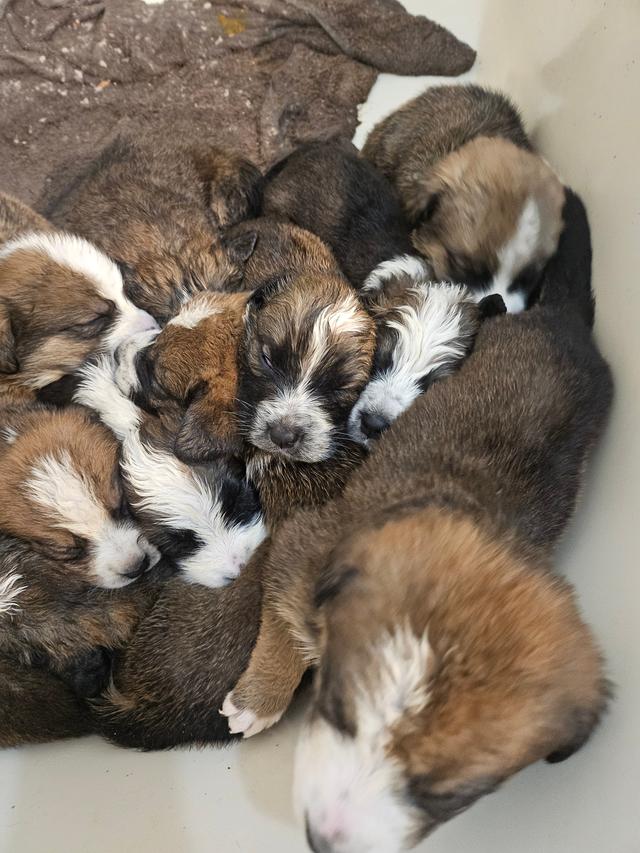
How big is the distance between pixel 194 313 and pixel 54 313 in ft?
2.08

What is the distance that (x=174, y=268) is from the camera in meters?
3.06

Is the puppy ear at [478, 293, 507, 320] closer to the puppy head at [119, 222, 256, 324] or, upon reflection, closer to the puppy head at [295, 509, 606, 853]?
the puppy head at [119, 222, 256, 324]

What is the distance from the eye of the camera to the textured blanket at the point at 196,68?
4.04 m

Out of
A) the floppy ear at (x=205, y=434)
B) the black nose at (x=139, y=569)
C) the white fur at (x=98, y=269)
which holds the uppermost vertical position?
the floppy ear at (x=205, y=434)

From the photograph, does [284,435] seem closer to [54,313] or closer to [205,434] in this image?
[205,434]

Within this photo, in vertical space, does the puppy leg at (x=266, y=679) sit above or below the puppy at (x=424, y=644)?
below

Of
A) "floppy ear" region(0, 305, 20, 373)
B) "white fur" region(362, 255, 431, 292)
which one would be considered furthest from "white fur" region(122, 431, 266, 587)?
"white fur" region(362, 255, 431, 292)

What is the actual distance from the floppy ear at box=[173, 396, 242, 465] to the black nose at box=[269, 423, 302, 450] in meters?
0.17

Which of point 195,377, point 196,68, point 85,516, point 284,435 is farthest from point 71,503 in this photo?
point 196,68

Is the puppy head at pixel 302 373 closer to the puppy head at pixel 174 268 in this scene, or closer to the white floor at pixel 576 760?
the puppy head at pixel 174 268

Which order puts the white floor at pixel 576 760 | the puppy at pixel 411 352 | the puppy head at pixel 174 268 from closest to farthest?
the white floor at pixel 576 760, the puppy at pixel 411 352, the puppy head at pixel 174 268

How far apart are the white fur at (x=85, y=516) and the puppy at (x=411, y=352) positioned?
0.94 m

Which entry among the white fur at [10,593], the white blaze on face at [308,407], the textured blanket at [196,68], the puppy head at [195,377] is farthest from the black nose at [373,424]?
the textured blanket at [196,68]

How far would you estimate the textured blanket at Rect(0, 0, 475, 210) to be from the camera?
Result: 4.04 metres
